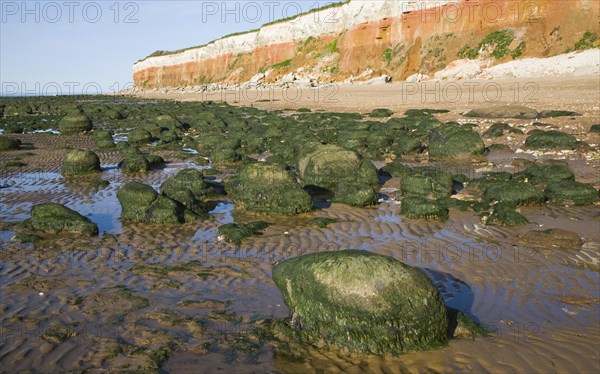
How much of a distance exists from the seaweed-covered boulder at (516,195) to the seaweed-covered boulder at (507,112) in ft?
43.0

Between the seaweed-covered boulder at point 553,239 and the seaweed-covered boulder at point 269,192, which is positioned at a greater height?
the seaweed-covered boulder at point 269,192

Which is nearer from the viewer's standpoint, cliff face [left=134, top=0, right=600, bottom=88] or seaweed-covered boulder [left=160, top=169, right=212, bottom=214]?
seaweed-covered boulder [left=160, top=169, right=212, bottom=214]

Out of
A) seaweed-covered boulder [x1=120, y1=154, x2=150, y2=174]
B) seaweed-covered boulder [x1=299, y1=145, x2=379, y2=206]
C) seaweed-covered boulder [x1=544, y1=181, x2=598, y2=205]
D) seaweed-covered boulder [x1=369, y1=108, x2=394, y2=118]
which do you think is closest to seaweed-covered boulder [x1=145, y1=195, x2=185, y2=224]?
seaweed-covered boulder [x1=299, y1=145, x2=379, y2=206]

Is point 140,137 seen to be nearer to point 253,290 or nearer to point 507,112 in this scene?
point 507,112

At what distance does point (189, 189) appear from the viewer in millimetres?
12156

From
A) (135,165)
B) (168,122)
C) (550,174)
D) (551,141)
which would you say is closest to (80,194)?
(135,165)

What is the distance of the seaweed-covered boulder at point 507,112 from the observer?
23.1m

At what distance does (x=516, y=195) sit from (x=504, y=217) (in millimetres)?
1360

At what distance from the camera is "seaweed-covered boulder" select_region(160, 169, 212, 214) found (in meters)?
11.5

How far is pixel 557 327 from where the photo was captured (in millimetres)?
6039

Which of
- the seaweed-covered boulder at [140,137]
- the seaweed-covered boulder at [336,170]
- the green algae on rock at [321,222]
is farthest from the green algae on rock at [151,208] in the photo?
the seaweed-covered boulder at [140,137]

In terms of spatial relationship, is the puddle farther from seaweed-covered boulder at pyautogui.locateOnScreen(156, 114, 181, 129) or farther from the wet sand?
seaweed-covered boulder at pyautogui.locateOnScreen(156, 114, 181, 129)

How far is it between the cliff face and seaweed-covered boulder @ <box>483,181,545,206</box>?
3222cm

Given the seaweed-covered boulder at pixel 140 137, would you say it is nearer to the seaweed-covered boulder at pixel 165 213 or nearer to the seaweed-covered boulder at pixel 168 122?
the seaweed-covered boulder at pixel 168 122
